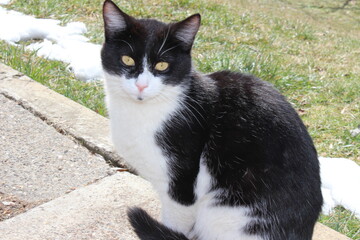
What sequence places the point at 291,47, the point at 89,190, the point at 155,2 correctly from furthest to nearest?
the point at 155,2 → the point at 291,47 → the point at 89,190

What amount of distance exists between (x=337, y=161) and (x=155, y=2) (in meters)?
3.62

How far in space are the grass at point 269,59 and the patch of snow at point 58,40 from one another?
0.12 meters

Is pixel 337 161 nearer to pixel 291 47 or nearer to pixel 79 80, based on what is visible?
pixel 79 80

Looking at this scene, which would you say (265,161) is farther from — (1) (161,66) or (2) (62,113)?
(2) (62,113)

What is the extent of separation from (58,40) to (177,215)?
299 cm

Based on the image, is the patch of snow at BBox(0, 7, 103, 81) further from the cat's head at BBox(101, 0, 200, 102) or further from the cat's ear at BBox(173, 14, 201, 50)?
the cat's ear at BBox(173, 14, 201, 50)

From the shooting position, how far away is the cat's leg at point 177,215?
2.21m

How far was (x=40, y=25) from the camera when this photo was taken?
477 centimetres

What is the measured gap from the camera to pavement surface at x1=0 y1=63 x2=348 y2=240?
225 cm

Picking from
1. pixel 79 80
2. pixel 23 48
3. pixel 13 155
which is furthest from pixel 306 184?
pixel 23 48

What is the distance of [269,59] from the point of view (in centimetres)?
445

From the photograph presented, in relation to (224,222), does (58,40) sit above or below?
below

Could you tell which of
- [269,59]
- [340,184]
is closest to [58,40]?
[269,59]

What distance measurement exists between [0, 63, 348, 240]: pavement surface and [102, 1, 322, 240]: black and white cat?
31 cm
